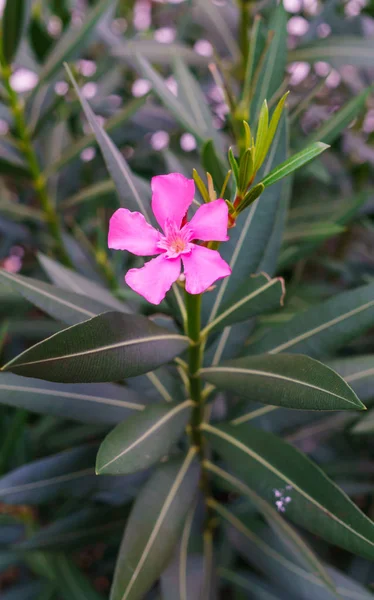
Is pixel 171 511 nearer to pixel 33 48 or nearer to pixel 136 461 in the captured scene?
pixel 136 461

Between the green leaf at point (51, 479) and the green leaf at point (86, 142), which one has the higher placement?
the green leaf at point (86, 142)

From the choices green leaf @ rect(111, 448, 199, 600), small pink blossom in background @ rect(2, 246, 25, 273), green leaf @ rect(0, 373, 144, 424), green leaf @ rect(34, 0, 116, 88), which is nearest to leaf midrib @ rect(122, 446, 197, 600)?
green leaf @ rect(111, 448, 199, 600)

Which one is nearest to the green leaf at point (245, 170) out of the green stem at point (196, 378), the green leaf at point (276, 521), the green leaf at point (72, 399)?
the green stem at point (196, 378)

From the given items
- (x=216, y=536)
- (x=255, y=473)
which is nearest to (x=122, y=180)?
(x=255, y=473)

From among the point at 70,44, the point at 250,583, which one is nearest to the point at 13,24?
the point at 70,44

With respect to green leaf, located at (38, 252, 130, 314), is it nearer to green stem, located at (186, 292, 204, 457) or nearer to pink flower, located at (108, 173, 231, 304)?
green stem, located at (186, 292, 204, 457)

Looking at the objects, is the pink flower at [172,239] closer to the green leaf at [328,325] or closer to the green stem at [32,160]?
the green leaf at [328,325]
